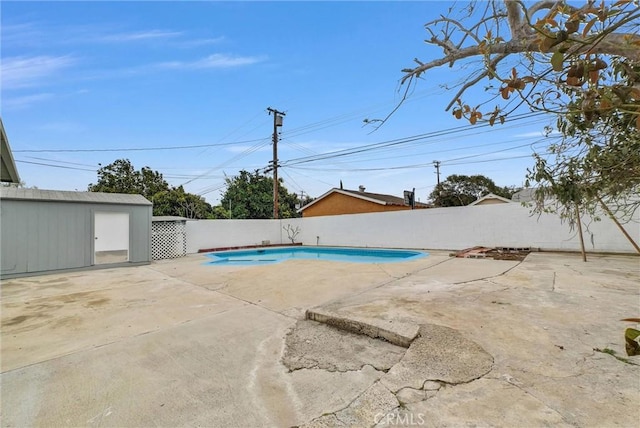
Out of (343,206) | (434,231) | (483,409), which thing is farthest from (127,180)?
(483,409)

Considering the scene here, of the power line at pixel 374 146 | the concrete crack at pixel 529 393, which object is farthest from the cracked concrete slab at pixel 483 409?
the power line at pixel 374 146

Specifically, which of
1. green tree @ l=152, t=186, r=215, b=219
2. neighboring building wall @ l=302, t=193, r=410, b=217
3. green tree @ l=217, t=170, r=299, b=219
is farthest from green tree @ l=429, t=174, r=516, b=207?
green tree @ l=152, t=186, r=215, b=219

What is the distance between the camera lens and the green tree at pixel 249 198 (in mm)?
21875

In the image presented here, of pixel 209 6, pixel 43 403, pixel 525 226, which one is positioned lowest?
pixel 43 403

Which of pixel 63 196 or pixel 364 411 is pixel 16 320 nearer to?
pixel 364 411

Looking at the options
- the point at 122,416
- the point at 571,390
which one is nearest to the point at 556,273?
the point at 571,390

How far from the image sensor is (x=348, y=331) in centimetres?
297

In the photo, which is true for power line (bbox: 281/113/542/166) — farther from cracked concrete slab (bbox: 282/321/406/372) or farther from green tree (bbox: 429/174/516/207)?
green tree (bbox: 429/174/516/207)

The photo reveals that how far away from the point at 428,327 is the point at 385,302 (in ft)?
3.25

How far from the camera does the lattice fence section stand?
10.3m

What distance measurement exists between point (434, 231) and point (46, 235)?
1255 centimetres

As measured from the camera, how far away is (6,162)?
588 cm

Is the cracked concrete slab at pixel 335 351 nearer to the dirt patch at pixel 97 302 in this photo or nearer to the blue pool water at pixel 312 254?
the dirt patch at pixel 97 302

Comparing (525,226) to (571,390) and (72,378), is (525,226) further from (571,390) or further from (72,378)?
(72,378)
